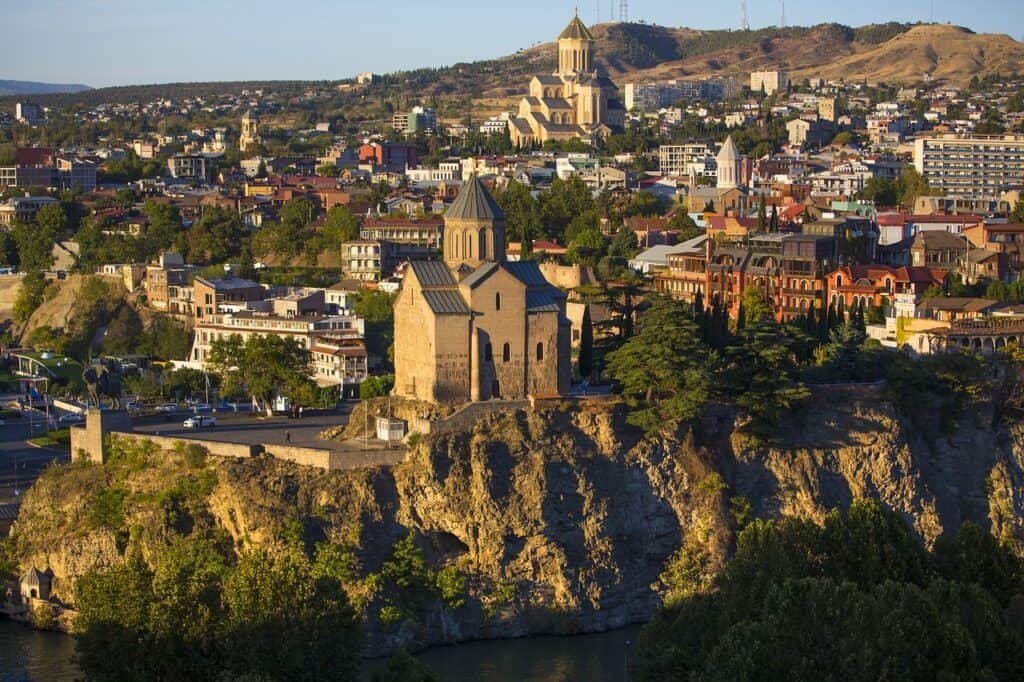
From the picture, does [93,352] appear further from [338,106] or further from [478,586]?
[338,106]

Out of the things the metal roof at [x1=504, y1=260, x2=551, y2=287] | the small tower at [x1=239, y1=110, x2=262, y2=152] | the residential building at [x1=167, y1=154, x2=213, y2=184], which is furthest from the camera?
the small tower at [x1=239, y1=110, x2=262, y2=152]

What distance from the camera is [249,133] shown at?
118438mm

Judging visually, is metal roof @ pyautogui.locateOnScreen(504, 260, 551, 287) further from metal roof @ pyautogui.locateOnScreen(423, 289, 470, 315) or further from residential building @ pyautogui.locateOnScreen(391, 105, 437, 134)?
residential building @ pyautogui.locateOnScreen(391, 105, 437, 134)

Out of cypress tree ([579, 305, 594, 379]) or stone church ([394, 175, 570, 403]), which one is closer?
stone church ([394, 175, 570, 403])

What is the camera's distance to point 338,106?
148 meters

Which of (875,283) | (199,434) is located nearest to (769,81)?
(875,283)

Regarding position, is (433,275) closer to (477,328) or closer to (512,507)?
(477,328)

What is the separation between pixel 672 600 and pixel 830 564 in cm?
493

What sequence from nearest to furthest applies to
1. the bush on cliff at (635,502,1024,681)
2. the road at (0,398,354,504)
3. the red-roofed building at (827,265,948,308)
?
the bush on cliff at (635,502,1024,681), the road at (0,398,354,504), the red-roofed building at (827,265,948,308)

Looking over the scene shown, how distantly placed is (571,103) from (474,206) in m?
70.7

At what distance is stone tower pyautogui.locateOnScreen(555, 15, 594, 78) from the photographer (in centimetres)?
11394

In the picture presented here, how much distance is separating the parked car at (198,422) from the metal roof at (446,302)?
6315 millimetres

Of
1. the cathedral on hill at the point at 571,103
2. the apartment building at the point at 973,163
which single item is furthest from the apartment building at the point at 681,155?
the apartment building at the point at 973,163

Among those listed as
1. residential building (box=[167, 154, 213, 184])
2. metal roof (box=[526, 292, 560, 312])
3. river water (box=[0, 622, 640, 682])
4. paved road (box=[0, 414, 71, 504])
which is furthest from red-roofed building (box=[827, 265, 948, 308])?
residential building (box=[167, 154, 213, 184])
